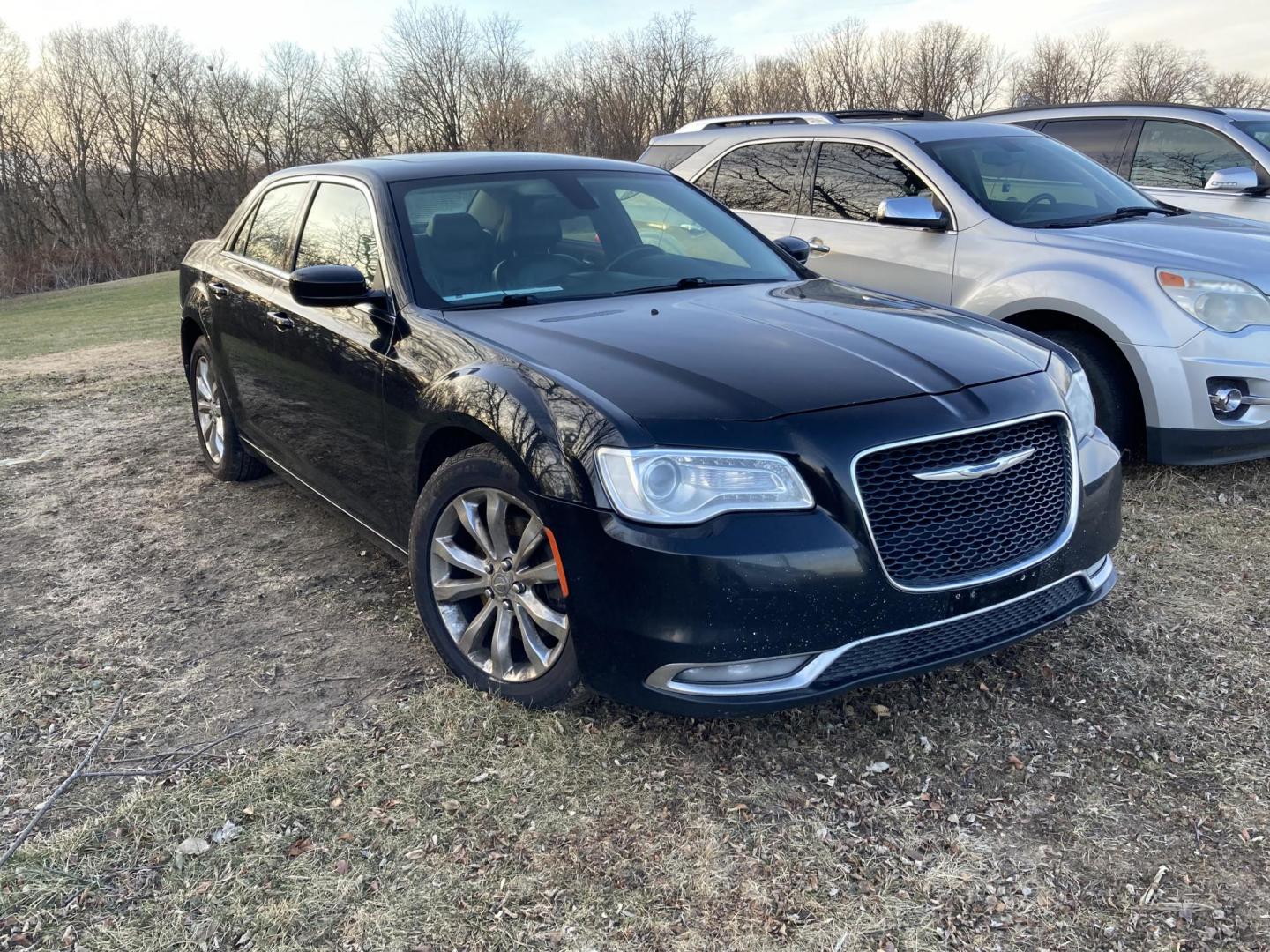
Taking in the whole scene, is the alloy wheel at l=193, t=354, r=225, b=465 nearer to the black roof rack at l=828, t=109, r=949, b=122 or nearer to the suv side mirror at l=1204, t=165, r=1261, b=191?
the black roof rack at l=828, t=109, r=949, b=122

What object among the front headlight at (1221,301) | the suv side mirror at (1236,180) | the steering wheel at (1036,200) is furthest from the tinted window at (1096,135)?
the front headlight at (1221,301)

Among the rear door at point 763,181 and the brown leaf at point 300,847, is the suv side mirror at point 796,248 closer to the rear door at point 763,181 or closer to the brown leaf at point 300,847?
the rear door at point 763,181

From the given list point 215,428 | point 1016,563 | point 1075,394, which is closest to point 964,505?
point 1016,563

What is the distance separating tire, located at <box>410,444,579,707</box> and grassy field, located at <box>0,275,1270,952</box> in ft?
0.42

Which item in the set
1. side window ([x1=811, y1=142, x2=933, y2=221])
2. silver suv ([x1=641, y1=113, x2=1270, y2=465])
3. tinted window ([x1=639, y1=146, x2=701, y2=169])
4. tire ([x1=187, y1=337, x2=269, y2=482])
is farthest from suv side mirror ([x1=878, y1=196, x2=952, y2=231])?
tire ([x1=187, y1=337, x2=269, y2=482])

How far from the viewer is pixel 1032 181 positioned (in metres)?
5.74

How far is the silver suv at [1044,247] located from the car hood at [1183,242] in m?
0.01

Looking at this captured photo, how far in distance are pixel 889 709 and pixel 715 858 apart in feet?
2.85

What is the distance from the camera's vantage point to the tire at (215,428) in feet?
17.1

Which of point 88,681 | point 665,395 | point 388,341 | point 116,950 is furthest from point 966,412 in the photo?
point 88,681

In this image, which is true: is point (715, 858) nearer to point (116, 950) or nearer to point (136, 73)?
point (116, 950)

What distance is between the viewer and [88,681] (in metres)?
3.38

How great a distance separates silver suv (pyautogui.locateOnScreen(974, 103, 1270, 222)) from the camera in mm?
6797

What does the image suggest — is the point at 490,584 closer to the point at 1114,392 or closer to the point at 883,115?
the point at 1114,392
